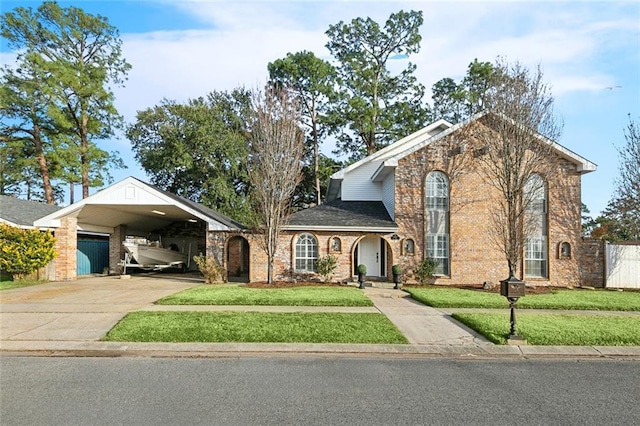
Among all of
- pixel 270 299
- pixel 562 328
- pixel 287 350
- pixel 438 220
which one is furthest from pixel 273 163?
pixel 562 328

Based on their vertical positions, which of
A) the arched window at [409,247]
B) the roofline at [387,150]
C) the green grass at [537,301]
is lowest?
the green grass at [537,301]

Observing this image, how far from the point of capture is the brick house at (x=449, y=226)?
18234mm

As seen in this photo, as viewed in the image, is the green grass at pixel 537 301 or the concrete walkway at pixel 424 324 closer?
the concrete walkway at pixel 424 324

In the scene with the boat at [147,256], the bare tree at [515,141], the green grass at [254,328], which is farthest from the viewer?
the boat at [147,256]

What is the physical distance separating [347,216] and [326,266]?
114 inches

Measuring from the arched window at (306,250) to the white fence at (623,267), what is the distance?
1346 centimetres

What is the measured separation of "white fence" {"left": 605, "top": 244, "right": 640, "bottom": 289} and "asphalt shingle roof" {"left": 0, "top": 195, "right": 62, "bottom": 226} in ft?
89.4

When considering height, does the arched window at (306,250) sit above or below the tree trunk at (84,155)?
below

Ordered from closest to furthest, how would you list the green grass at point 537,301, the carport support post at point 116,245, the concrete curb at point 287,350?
the concrete curb at point 287,350 < the green grass at point 537,301 < the carport support post at point 116,245

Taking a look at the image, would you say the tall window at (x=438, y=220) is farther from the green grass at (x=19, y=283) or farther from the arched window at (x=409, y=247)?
the green grass at (x=19, y=283)

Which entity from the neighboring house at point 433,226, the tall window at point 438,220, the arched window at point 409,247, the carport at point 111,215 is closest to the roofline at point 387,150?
the neighboring house at point 433,226

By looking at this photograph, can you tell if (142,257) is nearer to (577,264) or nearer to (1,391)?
(1,391)

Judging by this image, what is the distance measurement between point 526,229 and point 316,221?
9.38m

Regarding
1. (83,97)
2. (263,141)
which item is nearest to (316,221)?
(263,141)
